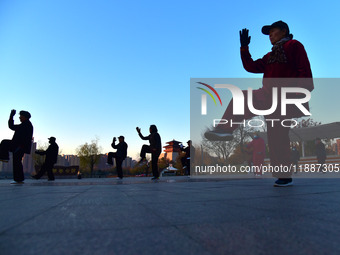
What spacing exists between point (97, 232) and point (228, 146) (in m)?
27.8

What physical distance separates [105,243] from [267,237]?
0.55 metres

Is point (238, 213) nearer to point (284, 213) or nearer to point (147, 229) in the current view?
point (284, 213)

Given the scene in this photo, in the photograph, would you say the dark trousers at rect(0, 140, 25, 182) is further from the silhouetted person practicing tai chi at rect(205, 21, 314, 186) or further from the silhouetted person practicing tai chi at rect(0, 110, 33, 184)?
the silhouetted person practicing tai chi at rect(205, 21, 314, 186)

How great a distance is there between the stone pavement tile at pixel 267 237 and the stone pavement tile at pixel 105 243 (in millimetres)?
68

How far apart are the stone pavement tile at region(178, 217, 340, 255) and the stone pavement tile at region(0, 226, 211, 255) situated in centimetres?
7

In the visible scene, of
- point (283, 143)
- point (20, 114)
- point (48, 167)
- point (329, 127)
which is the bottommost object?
point (48, 167)

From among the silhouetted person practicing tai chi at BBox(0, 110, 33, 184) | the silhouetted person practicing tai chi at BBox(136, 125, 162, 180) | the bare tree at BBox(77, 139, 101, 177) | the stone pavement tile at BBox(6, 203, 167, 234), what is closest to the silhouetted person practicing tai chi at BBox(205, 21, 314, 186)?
the stone pavement tile at BBox(6, 203, 167, 234)

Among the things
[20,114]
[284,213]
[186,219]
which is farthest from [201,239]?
[20,114]

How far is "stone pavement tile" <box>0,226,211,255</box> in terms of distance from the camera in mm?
724

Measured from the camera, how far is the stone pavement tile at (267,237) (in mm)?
731

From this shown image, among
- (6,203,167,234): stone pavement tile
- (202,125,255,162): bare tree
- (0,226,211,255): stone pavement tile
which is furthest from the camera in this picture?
(202,125,255,162): bare tree

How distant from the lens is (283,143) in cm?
342

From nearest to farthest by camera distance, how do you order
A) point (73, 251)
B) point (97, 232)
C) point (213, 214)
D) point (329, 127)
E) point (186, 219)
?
point (73, 251) < point (97, 232) < point (186, 219) < point (213, 214) < point (329, 127)

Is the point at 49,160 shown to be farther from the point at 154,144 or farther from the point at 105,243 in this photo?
the point at 105,243
